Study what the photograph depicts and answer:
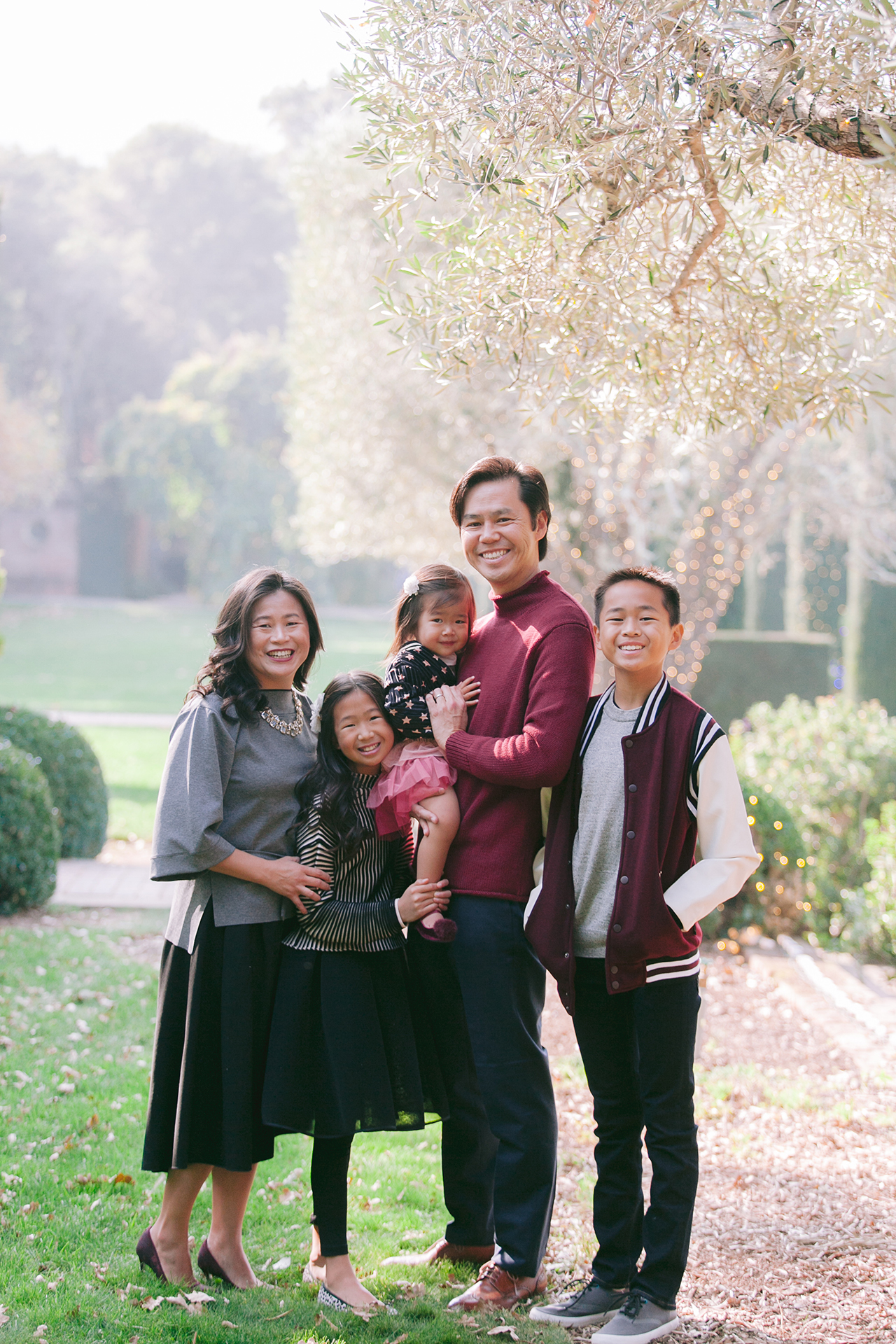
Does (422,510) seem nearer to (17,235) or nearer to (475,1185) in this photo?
(475,1185)

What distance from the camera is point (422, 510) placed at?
13.8 metres

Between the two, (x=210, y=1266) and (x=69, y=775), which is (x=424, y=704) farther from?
(x=69, y=775)

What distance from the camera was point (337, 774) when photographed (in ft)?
9.73

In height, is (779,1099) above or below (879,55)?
below

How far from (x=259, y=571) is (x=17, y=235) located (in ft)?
150

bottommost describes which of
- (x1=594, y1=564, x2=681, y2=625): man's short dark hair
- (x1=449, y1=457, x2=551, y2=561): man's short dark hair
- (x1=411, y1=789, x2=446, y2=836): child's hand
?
(x1=411, y1=789, x2=446, y2=836): child's hand

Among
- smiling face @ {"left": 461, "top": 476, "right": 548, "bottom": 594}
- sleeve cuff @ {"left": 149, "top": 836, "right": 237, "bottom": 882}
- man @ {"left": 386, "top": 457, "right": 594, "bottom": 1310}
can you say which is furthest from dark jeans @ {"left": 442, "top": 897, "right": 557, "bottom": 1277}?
smiling face @ {"left": 461, "top": 476, "right": 548, "bottom": 594}

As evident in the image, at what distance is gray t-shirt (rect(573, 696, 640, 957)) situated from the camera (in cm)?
278

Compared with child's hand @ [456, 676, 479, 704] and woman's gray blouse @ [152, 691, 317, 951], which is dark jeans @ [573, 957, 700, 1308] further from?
woman's gray blouse @ [152, 691, 317, 951]

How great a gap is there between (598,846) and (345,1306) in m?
1.39

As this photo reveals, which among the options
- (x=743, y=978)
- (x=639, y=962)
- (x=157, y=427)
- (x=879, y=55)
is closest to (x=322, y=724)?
(x=639, y=962)

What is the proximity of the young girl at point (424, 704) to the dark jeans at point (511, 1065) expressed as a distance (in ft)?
0.33

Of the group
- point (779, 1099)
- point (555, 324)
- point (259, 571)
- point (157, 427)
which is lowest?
point (779, 1099)

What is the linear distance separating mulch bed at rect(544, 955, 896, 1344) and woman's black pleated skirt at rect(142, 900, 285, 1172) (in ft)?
3.38
